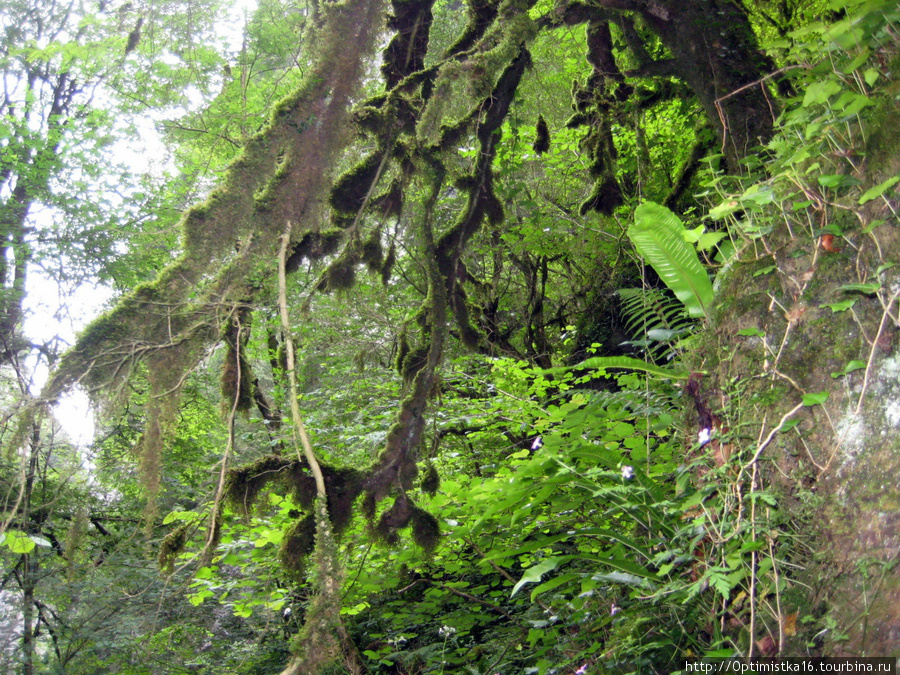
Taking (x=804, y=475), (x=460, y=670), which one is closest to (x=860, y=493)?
(x=804, y=475)

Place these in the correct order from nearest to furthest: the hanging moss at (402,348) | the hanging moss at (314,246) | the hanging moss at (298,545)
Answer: the hanging moss at (298,545), the hanging moss at (314,246), the hanging moss at (402,348)

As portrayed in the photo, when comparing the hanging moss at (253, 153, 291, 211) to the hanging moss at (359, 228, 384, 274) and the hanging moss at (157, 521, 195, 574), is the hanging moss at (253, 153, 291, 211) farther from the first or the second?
the hanging moss at (157, 521, 195, 574)

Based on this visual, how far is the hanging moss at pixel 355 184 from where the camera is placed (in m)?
4.00

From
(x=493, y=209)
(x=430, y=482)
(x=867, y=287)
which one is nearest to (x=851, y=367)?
(x=867, y=287)

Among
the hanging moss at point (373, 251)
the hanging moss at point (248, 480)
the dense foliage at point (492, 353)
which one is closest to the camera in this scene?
the dense foliage at point (492, 353)

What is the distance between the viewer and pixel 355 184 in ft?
13.2

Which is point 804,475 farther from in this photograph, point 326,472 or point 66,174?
point 66,174

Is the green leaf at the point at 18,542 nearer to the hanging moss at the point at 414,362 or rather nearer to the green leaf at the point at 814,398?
the hanging moss at the point at 414,362

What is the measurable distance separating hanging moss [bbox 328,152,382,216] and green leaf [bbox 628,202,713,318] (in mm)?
1926

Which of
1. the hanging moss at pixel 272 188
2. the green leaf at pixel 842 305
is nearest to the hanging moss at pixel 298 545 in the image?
the hanging moss at pixel 272 188

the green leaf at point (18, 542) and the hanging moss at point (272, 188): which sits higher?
the hanging moss at point (272, 188)

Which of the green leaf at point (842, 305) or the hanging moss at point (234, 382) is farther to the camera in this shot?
the hanging moss at point (234, 382)

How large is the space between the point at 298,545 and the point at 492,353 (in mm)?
4567

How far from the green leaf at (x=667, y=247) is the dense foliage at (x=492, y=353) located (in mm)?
13
